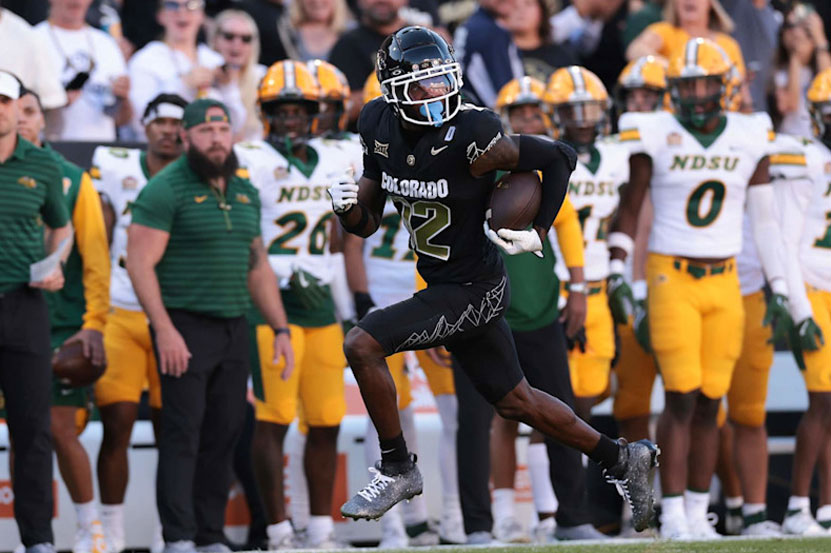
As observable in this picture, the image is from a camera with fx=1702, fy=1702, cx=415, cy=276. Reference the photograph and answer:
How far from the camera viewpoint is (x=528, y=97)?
853 cm

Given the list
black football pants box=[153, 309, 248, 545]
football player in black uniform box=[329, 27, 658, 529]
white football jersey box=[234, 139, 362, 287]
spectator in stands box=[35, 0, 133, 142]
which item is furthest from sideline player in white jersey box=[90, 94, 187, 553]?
football player in black uniform box=[329, 27, 658, 529]

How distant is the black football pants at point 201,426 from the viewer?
7.13 m

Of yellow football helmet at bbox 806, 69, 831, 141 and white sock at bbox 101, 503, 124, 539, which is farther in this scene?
yellow football helmet at bbox 806, 69, 831, 141

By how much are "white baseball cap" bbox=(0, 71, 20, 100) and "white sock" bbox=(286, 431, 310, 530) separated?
2283mm

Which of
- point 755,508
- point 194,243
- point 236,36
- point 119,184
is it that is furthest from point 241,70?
point 755,508

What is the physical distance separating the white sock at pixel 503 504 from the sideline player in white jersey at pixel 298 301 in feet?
2.61

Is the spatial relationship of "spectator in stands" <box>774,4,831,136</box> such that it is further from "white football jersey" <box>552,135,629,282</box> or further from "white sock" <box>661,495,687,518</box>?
"white sock" <box>661,495,687,518</box>

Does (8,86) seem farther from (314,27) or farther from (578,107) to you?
(314,27)

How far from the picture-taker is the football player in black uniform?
5.75 m

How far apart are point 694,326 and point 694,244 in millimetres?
407

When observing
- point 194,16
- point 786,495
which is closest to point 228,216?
point 194,16

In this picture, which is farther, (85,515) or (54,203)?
(85,515)

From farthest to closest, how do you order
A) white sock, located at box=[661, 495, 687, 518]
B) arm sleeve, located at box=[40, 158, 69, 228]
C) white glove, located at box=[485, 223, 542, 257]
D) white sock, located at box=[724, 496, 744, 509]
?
white sock, located at box=[724, 496, 744, 509], white sock, located at box=[661, 495, 687, 518], arm sleeve, located at box=[40, 158, 69, 228], white glove, located at box=[485, 223, 542, 257]

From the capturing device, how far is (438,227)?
5.88 metres
